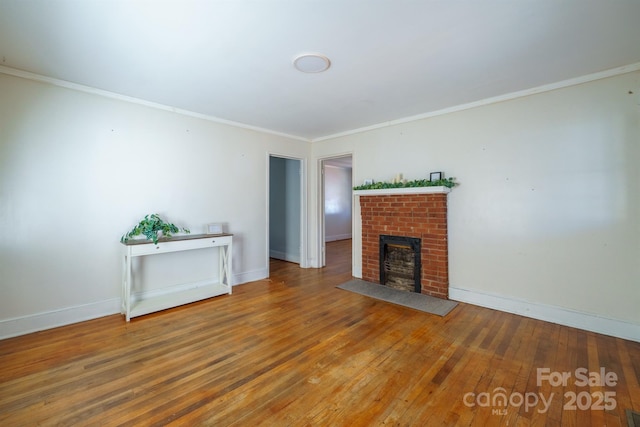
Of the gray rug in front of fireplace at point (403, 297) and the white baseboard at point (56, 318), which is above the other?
the white baseboard at point (56, 318)

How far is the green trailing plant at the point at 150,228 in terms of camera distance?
9.96ft

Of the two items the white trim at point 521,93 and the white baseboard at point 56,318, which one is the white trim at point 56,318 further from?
the white trim at point 521,93

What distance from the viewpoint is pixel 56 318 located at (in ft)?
8.97

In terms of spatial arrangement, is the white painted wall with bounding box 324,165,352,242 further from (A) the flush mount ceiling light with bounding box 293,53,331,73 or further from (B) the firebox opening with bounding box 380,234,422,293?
(A) the flush mount ceiling light with bounding box 293,53,331,73

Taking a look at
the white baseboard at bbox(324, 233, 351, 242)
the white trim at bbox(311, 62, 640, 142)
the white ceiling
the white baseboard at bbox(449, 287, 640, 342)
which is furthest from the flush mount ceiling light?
the white baseboard at bbox(324, 233, 351, 242)

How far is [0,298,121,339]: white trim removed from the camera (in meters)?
2.52

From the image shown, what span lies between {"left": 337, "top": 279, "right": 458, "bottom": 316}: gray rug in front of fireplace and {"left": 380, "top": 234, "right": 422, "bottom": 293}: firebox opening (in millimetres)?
121

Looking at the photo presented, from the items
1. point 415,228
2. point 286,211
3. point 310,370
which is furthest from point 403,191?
point 286,211

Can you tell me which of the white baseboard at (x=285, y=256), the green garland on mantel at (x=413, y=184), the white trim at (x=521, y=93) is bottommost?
the white baseboard at (x=285, y=256)

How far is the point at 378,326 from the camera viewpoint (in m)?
2.73

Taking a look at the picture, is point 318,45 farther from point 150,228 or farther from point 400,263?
point 400,263

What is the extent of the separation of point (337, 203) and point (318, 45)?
6.83m

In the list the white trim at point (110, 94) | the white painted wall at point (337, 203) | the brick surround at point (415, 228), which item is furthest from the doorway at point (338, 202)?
the white trim at point (110, 94)

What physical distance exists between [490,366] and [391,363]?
758 mm
